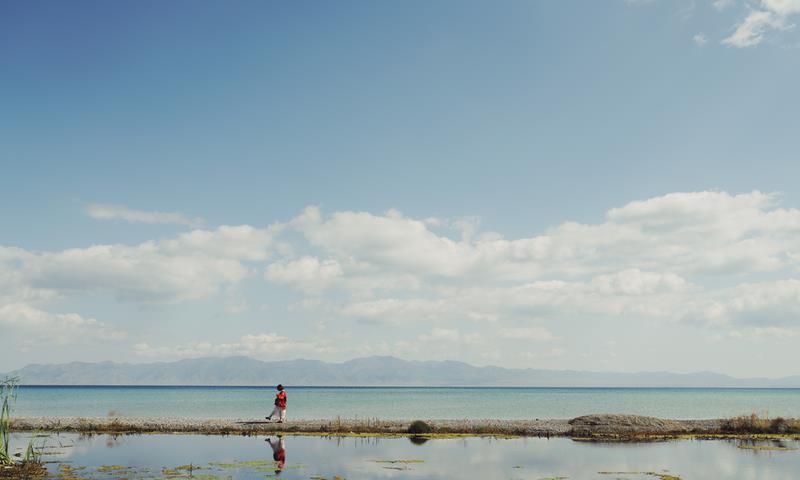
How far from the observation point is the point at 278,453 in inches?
1364

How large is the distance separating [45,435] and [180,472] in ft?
71.0

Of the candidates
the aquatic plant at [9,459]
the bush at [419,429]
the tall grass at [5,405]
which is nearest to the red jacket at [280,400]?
the bush at [419,429]

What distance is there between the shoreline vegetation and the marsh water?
2644 mm

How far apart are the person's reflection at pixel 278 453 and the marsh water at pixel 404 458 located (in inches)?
1.8

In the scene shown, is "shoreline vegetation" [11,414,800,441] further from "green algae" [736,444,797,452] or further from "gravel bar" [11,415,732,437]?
"green algae" [736,444,797,452]

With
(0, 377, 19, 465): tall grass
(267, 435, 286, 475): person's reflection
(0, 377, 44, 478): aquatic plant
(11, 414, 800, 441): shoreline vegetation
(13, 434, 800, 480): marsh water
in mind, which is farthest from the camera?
(11, 414, 800, 441): shoreline vegetation

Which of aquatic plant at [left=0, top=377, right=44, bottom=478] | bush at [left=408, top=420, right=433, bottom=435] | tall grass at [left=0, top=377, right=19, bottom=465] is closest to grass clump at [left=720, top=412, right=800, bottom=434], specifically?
bush at [left=408, top=420, right=433, bottom=435]

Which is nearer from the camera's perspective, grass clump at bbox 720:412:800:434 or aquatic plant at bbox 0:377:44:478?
aquatic plant at bbox 0:377:44:478

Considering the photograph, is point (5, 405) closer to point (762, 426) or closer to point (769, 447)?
point (769, 447)

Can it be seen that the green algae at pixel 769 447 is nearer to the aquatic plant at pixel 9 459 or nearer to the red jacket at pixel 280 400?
the red jacket at pixel 280 400

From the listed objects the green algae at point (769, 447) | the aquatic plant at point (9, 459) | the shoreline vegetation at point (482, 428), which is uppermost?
the aquatic plant at point (9, 459)

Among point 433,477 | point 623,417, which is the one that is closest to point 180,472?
point 433,477

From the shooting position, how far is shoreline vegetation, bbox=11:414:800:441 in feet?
150

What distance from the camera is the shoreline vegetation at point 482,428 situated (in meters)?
45.6
